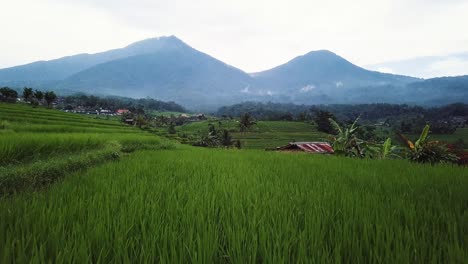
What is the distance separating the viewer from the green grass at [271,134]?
62812 millimetres

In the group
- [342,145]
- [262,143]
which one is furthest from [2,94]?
[342,145]

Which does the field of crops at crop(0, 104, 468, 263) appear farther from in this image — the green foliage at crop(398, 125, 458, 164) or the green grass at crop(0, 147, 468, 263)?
the green foliage at crop(398, 125, 458, 164)

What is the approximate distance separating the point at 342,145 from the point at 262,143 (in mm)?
49985

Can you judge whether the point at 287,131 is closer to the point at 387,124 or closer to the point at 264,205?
the point at 387,124

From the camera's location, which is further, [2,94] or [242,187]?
[2,94]

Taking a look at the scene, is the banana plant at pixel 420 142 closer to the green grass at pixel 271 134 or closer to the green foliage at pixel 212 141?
the green foliage at pixel 212 141

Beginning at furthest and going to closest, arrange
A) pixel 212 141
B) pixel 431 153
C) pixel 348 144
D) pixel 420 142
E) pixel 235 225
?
1. pixel 212 141
2. pixel 348 144
3. pixel 420 142
4. pixel 431 153
5. pixel 235 225

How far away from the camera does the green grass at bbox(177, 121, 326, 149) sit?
62.8 m

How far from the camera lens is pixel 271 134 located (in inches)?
2960

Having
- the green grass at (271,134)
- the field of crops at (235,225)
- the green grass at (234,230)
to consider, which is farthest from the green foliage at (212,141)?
the green grass at (234,230)

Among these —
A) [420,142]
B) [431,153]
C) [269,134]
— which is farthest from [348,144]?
[269,134]

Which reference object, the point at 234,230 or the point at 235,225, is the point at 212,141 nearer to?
the point at 235,225

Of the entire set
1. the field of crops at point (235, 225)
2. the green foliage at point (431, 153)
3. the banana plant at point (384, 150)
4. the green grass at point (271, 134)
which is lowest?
the green grass at point (271, 134)

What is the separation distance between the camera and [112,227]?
1860 millimetres
